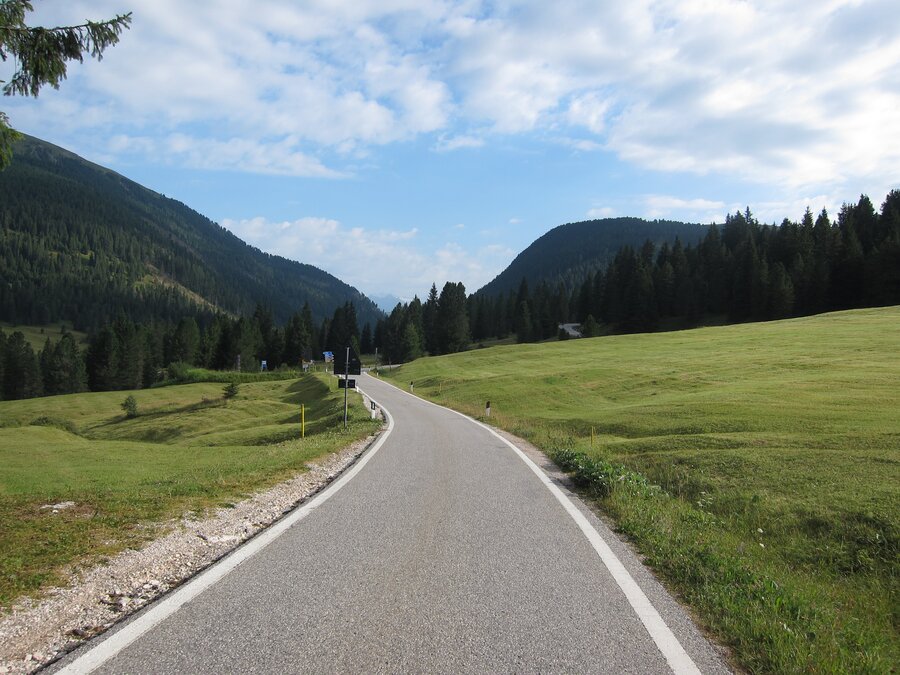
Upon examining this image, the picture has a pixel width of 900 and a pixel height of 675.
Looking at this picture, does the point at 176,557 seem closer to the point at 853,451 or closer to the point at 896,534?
the point at 896,534

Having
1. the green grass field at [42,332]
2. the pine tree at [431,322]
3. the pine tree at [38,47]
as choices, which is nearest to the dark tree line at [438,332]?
the pine tree at [431,322]

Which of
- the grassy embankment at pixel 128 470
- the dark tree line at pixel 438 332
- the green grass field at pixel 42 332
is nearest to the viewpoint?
the grassy embankment at pixel 128 470

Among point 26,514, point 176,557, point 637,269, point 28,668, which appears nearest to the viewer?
point 28,668

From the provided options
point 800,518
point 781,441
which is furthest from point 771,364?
point 800,518

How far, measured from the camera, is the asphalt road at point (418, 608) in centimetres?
374

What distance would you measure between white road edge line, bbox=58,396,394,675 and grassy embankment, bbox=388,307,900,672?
4.46 m

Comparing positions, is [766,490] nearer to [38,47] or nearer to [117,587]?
[117,587]

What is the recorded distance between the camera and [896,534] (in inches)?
331

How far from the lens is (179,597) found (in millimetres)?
4734

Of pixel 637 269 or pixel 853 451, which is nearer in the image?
pixel 853 451

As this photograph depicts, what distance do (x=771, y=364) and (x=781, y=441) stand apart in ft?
83.4

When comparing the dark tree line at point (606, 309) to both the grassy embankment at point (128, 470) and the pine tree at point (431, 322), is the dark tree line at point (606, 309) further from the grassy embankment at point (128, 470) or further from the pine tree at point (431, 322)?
the grassy embankment at point (128, 470)

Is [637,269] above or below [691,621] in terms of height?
above

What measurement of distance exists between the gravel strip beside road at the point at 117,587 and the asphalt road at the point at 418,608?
0.96ft
